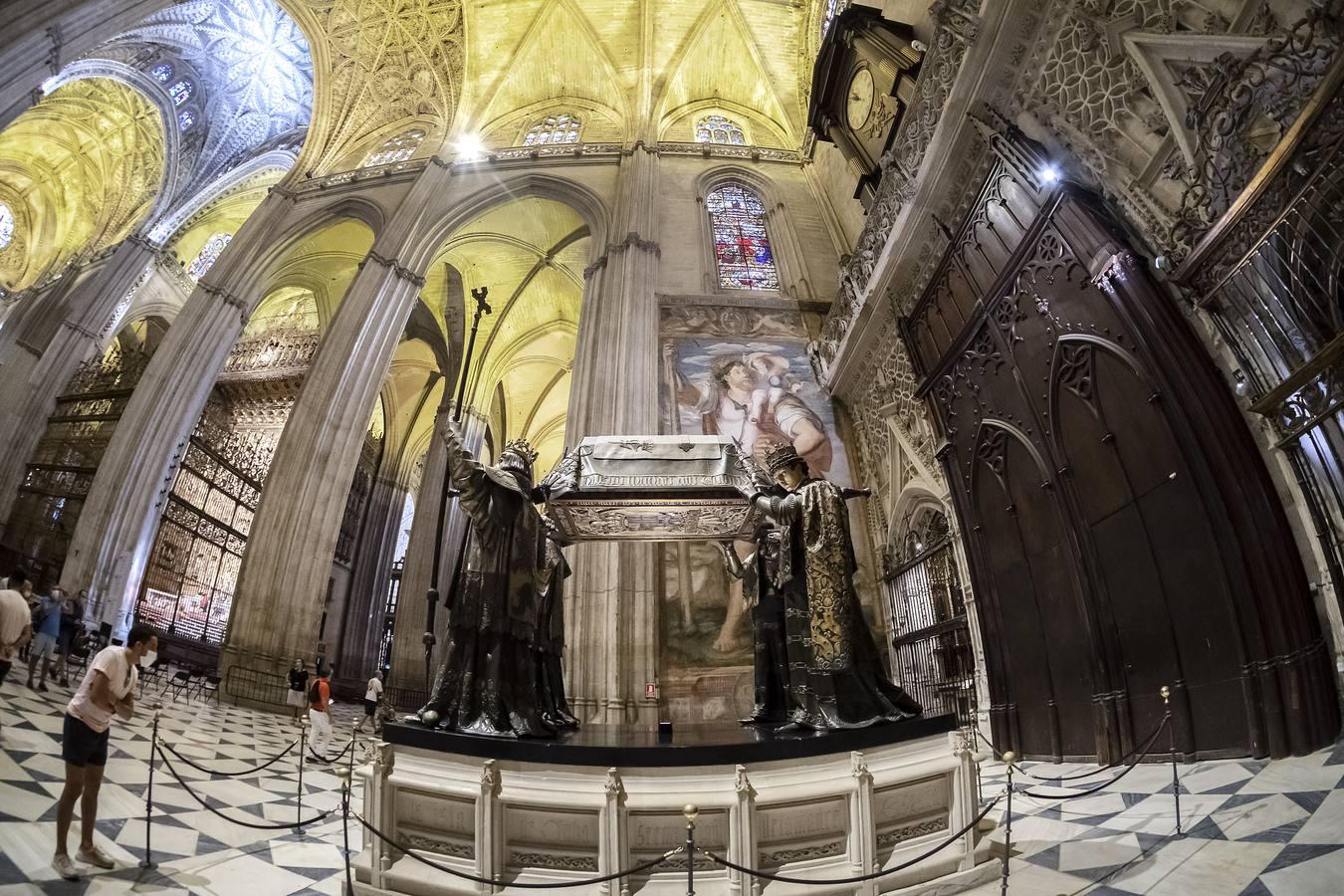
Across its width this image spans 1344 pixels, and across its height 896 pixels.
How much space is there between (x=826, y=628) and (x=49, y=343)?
20.2 metres

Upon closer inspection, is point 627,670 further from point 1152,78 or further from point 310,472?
point 1152,78

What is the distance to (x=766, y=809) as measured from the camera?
8.72 feet

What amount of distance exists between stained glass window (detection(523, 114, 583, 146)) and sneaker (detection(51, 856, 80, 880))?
16.6 meters

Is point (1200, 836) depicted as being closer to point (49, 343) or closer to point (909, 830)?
point (909, 830)

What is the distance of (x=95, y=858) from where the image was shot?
2705 millimetres

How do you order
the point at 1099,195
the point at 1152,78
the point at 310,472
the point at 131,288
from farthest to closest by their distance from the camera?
the point at 131,288 → the point at 310,472 → the point at 1099,195 → the point at 1152,78

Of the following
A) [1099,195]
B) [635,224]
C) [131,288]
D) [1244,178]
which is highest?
[131,288]

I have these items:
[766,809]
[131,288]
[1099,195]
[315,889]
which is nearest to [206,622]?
[131,288]

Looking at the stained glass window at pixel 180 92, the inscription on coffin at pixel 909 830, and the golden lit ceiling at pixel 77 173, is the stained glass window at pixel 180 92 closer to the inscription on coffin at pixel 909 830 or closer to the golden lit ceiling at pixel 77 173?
the golden lit ceiling at pixel 77 173

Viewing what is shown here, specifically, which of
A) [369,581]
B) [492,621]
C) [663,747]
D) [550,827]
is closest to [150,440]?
[369,581]

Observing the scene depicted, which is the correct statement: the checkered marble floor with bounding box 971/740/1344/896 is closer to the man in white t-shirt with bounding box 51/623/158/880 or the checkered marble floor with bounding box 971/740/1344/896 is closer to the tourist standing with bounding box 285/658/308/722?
the man in white t-shirt with bounding box 51/623/158/880

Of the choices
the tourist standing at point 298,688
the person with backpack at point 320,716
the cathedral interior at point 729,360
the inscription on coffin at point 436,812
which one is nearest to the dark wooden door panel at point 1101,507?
the cathedral interior at point 729,360

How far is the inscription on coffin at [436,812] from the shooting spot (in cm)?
271

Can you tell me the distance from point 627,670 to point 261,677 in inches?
239
